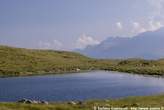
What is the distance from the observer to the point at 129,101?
6244 cm

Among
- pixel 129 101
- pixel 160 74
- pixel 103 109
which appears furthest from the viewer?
pixel 160 74

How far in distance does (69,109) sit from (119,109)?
6.48 meters

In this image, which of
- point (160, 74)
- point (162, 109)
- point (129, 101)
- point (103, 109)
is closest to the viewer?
point (103, 109)

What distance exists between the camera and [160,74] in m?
183

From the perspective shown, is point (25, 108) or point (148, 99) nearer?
point (25, 108)

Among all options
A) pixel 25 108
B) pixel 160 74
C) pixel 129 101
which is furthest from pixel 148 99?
pixel 160 74

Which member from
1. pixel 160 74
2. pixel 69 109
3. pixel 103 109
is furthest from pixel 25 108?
pixel 160 74

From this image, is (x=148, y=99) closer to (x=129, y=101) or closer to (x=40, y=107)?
(x=129, y=101)

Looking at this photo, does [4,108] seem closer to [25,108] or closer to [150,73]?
[25,108]

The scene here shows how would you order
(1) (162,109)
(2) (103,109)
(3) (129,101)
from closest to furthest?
(2) (103,109)
(1) (162,109)
(3) (129,101)

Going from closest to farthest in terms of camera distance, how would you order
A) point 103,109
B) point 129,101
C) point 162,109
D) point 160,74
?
point 103,109 → point 162,109 → point 129,101 → point 160,74

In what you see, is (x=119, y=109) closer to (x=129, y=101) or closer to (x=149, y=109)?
(x=149, y=109)

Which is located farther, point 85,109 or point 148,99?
point 148,99

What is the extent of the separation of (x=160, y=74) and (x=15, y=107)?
458ft
